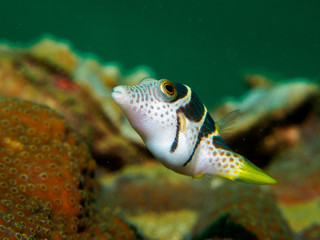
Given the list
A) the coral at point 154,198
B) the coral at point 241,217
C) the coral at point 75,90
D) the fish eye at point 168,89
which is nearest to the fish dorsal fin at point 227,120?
the fish eye at point 168,89

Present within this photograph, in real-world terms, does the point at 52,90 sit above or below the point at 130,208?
above

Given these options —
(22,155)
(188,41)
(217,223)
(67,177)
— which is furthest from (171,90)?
(188,41)

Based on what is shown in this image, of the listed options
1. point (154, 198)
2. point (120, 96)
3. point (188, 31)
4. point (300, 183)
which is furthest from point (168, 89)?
point (188, 31)

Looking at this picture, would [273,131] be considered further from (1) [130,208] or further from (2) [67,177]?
(2) [67,177]

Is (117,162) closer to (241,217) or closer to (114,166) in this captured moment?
(114,166)

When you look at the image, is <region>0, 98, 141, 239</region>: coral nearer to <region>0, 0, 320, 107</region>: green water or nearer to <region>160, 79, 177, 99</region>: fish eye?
<region>160, 79, 177, 99</region>: fish eye

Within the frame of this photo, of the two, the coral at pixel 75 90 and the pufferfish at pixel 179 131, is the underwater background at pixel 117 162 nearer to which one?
the coral at pixel 75 90

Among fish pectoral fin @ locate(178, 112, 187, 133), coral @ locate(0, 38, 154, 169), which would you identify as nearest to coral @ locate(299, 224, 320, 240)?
fish pectoral fin @ locate(178, 112, 187, 133)
